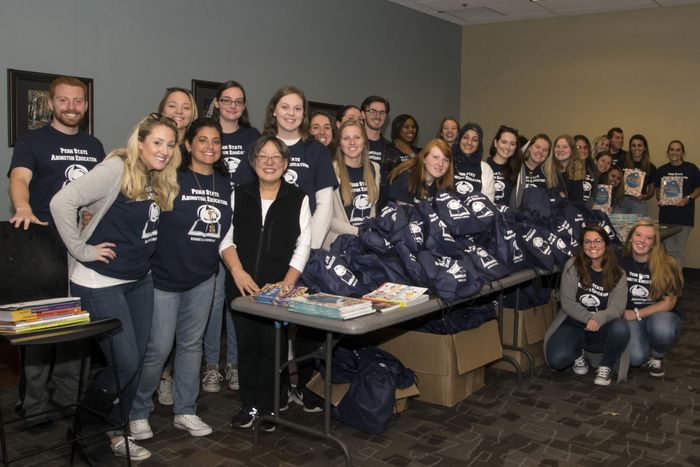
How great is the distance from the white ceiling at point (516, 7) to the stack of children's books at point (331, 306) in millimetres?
6481

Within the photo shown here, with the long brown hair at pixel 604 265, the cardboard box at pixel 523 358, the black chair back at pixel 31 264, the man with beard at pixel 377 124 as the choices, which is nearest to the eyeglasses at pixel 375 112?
the man with beard at pixel 377 124

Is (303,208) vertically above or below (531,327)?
above

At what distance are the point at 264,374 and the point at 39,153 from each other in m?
1.65

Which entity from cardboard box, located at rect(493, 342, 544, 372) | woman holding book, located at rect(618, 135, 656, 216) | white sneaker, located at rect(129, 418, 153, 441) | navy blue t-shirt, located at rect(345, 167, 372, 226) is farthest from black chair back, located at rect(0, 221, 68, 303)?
woman holding book, located at rect(618, 135, 656, 216)

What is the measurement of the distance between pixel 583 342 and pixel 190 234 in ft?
9.14

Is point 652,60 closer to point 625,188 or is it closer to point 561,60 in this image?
point 561,60

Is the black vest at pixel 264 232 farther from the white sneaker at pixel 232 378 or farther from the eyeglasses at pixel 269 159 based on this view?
the white sneaker at pixel 232 378

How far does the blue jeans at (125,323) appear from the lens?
297cm

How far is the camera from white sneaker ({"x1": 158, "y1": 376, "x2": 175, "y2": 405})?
3.93 m

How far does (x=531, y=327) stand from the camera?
474 cm

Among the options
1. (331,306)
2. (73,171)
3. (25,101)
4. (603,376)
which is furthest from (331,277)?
(25,101)

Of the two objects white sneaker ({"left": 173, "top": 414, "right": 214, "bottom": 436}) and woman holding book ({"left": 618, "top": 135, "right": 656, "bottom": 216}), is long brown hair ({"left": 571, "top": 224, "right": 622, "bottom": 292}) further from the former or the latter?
woman holding book ({"left": 618, "top": 135, "right": 656, "bottom": 216})

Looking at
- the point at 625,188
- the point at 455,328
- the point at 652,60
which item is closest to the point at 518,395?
the point at 455,328

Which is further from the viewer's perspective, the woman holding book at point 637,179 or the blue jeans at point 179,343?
the woman holding book at point 637,179
